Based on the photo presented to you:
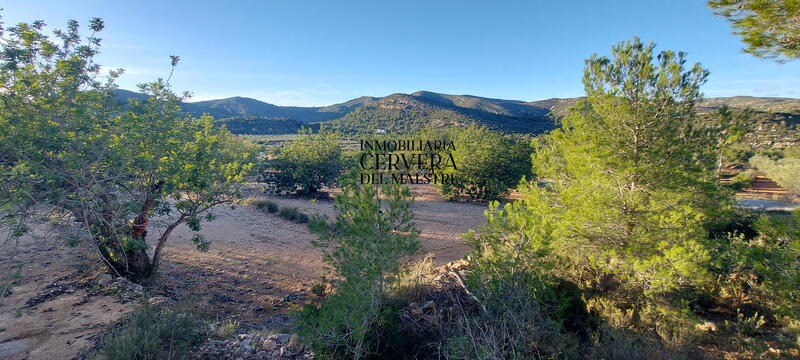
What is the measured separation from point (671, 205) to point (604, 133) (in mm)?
1219

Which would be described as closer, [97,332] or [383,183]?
[383,183]

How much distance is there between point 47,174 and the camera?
11.1 feet

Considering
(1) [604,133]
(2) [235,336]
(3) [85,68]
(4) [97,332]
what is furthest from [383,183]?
(3) [85,68]

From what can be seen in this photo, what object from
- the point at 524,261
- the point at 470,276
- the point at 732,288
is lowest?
the point at 732,288

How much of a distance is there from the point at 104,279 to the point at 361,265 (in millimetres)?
5222

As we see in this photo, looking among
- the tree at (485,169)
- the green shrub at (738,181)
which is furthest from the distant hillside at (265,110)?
the green shrub at (738,181)

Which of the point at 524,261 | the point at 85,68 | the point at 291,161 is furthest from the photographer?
the point at 291,161

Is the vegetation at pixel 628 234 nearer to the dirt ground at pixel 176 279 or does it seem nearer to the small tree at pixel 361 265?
the small tree at pixel 361 265

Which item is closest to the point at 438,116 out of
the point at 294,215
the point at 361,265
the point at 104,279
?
the point at 294,215

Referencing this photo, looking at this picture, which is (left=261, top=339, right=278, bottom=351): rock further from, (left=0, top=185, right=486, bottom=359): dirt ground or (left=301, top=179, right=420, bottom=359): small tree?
(left=0, top=185, right=486, bottom=359): dirt ground

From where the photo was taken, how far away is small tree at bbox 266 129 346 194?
632 inches

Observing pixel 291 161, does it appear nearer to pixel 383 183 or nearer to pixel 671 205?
pixel 383 183

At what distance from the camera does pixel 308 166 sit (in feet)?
52.7

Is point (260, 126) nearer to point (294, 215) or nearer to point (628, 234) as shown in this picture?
point (294, 215)
